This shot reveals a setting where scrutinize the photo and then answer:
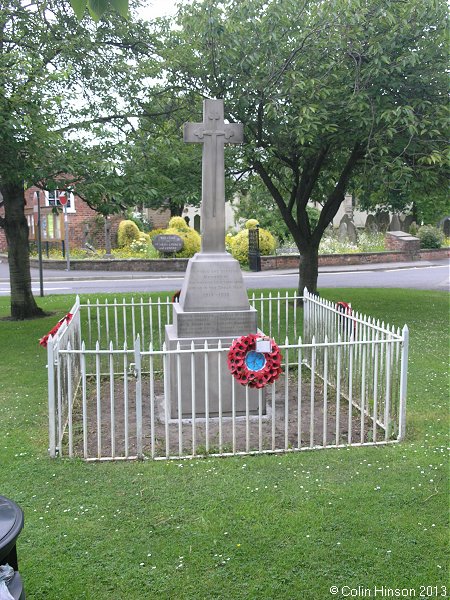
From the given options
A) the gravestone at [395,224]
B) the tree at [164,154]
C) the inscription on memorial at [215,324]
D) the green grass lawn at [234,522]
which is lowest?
the green grass lawn at [234,522]

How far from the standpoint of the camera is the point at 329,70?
35.0 feet

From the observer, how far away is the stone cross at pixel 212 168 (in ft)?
22.3

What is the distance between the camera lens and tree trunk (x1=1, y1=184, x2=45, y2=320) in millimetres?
12289

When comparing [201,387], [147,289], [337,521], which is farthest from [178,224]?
[337,521]

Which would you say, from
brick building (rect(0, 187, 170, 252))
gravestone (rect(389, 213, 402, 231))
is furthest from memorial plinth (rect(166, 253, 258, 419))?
gravestone (rect(389, 213, 402, 231))

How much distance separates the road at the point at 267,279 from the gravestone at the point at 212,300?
1223cm

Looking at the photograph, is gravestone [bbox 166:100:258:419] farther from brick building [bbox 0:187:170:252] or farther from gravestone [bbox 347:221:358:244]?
gravestone [bbox 347:221:358:244]

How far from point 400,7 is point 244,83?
306 centimetres

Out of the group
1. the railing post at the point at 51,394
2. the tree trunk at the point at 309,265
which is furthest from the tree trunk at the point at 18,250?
the railing post at the point at 51,394

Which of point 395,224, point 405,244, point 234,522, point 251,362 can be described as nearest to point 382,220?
point 395,224

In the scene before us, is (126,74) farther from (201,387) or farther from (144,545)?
(144,545)

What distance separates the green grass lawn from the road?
1402 centimetres

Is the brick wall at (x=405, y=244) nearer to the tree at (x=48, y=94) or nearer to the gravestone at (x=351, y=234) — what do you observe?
the gravestone at (x=351, y=234)

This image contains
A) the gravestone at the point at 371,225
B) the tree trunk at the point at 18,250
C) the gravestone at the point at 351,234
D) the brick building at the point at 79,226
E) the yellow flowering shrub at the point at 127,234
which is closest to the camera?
the tree trunk at the point at 18,250
